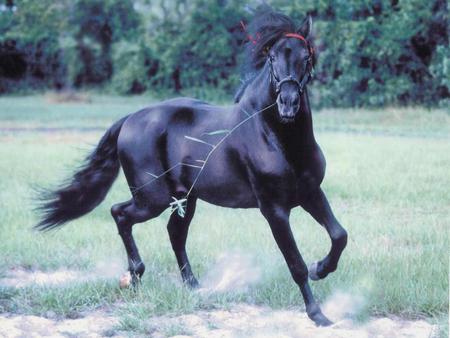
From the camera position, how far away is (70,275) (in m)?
5.75

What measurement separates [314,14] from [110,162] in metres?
20.9

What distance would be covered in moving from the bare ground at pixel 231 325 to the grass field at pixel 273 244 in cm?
10

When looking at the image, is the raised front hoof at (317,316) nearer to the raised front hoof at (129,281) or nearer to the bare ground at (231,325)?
the bare ground at (231,325)

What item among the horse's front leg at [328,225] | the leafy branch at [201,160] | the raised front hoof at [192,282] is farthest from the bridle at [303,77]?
the raised front hoof at [192,282]

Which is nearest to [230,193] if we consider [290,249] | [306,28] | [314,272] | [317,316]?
[290,249]

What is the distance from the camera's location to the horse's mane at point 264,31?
421cm

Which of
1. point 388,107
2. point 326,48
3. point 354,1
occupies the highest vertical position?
point 354,1

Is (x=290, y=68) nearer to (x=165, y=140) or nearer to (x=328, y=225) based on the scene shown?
(x=328, y=225)

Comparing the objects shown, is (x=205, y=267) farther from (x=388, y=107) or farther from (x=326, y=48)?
(x=326, y=48)

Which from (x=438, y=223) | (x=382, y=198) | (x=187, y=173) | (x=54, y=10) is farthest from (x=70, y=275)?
(x=54, y=10)

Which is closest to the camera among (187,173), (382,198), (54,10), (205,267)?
(187,173)

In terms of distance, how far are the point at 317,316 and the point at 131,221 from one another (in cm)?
178

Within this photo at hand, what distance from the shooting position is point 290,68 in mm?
3992

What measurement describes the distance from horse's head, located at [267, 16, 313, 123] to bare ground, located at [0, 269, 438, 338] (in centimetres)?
133
